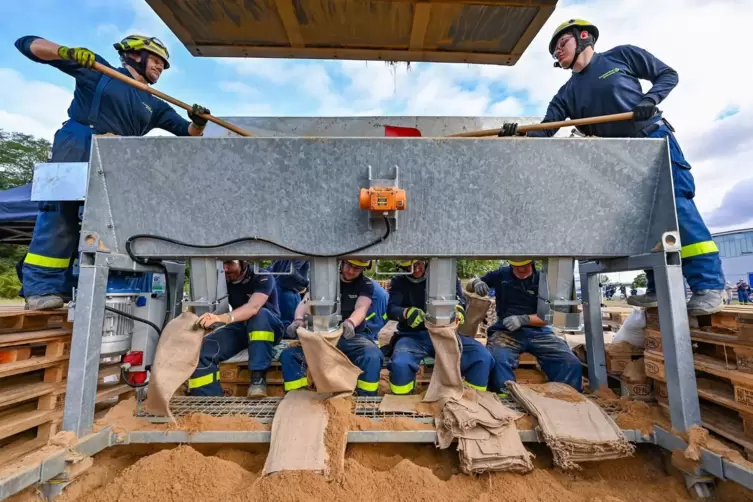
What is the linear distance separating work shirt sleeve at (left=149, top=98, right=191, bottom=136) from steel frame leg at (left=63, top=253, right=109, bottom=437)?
1.59 metres

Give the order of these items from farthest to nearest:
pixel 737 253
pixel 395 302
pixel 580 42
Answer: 1. pixel 737 253
2. pixel 395 302
3. pixel 580 42

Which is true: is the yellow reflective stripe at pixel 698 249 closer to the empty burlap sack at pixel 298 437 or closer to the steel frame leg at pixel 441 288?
the steel frame leg at pixel 441 288

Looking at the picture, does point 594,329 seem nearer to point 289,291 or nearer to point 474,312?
point 474,312

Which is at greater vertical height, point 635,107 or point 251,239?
point 635,107

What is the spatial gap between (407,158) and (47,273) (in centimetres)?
234

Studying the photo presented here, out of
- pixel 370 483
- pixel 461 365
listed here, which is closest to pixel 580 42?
pixel 461 365

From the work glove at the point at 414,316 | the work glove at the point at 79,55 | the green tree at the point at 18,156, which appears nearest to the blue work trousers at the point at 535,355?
the work glove at the point at 414,316

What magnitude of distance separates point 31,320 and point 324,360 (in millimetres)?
1807

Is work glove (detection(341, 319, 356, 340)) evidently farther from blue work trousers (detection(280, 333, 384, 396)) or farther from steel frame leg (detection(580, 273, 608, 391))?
steel frame leg (detection(580, 273, 608, 391))

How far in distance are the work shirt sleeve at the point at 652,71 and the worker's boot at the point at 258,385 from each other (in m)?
3.26

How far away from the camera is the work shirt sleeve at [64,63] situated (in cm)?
246

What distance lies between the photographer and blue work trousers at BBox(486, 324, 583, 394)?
9.21 ft

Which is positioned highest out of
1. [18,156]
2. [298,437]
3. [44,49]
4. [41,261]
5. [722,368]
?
[18,156]

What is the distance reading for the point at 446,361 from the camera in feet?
7.25
